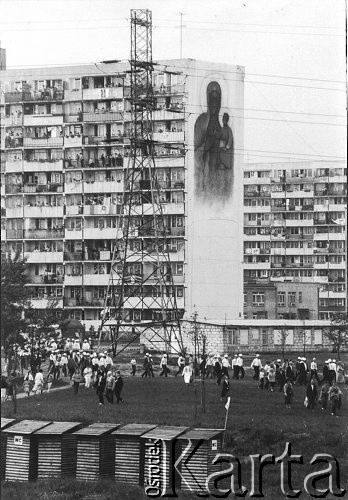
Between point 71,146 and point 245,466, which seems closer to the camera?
point 245,466

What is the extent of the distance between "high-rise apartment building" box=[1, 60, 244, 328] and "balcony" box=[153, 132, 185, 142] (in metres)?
0.04

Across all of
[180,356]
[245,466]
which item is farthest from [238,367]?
[245,466]

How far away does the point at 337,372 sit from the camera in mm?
29188

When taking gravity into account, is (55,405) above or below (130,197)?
below

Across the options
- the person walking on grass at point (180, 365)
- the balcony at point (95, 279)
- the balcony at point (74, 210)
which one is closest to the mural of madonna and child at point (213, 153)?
the balcony at point (74, 210)

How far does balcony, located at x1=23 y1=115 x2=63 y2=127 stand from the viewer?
120ft

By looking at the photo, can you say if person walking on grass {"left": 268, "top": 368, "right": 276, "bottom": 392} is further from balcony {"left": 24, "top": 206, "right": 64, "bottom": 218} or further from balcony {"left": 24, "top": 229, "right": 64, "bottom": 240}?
balcony {"left": 24, "top": 206, "right": 64, "bottom": 218}

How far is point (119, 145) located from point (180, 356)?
925cm

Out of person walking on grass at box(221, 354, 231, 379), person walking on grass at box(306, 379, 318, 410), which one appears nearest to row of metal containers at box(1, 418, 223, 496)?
person walking on grass at box(306, 379, 318, 410)

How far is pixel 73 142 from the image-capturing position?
37375mm

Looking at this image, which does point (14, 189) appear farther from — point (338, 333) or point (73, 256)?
point (338, 333)

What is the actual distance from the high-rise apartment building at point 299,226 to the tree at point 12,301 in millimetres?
38910

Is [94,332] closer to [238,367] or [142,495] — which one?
[238,367]

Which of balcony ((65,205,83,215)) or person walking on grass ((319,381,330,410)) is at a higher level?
balcony ((65,205,83,215))
